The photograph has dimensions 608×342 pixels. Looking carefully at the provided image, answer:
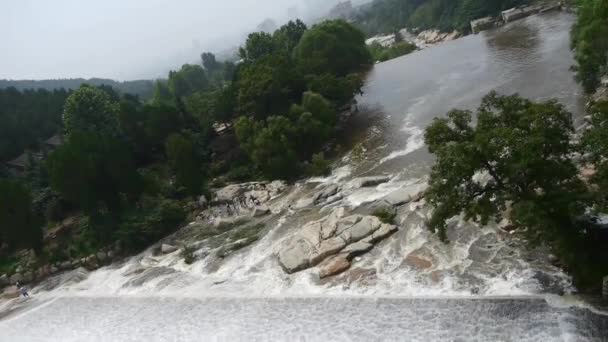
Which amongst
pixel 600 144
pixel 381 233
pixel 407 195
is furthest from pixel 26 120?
pixel 600 144

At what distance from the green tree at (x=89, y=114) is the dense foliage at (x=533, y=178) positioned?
58162 millimetres

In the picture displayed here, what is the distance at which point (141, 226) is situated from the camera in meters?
43.5

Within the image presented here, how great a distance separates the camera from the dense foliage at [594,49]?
36.8 metres

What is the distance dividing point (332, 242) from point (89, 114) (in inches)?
2119

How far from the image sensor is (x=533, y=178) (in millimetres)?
18688

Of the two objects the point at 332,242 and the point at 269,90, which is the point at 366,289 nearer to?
the point at 332,242

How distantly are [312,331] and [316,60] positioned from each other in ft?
186

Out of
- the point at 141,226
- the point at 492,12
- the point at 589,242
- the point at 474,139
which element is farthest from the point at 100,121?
the point at 492,12

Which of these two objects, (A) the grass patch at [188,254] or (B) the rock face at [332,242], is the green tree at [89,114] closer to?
(A) the grass patch at [188,254]

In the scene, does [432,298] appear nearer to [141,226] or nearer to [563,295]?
[563,295]

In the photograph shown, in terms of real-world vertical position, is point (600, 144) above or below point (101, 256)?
above

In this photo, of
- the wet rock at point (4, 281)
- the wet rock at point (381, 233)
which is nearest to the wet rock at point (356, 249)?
the wet rock at point (381, 233)

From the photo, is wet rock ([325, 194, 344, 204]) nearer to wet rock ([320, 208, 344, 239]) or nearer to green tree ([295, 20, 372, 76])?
wet rock ([320, 208, 344, 239])

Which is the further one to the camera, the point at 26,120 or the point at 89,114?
the point at 26,120
